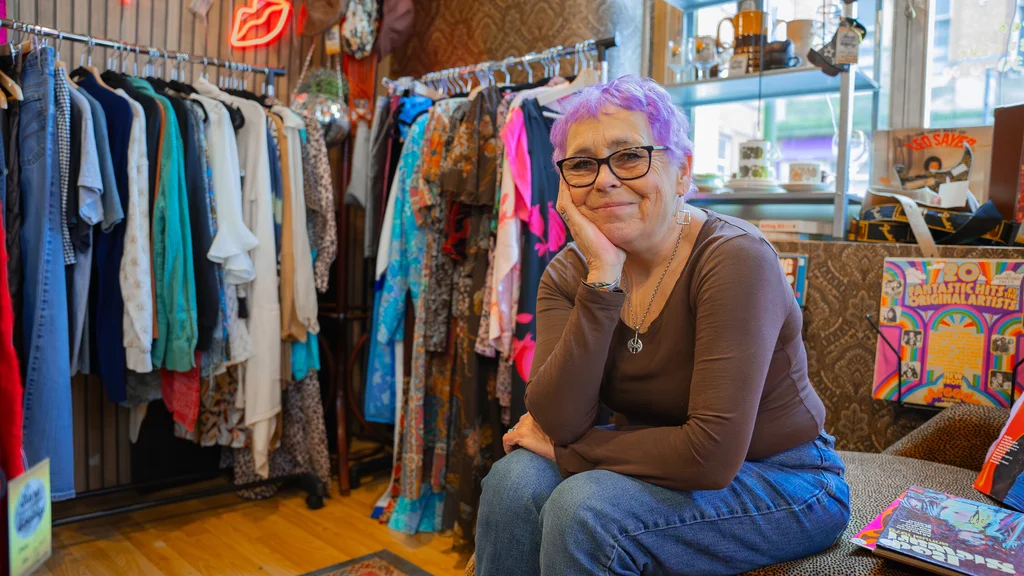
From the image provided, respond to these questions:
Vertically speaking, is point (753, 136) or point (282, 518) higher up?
point (753, 136)

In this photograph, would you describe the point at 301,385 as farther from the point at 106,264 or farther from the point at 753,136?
the point at 753,136

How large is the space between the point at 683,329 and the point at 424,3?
2680 millimetres

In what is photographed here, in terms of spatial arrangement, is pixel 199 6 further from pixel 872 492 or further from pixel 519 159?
pixel 872 492

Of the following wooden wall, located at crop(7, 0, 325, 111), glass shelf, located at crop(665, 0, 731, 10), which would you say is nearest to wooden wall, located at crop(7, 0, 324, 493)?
wooden wall, located at crop(7, 0, 325, 111)

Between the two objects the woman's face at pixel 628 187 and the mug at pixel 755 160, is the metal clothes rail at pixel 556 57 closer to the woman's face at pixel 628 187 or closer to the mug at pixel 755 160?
the mug at pixel 755 160

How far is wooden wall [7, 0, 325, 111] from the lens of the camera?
256 centimetres

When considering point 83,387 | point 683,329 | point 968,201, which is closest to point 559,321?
point 683,329

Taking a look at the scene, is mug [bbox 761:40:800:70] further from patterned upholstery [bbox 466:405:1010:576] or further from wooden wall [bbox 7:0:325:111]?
wooden wall [bbox 7:0:325:111]

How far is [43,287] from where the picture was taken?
76.1 inches

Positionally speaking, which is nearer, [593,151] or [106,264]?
[593,151]

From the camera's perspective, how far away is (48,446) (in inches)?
76.4

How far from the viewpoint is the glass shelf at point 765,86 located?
2191 millimetres

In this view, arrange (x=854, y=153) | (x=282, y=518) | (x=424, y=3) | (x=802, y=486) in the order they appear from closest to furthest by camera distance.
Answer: (x=802, y=486) < (x=854, y=153) < (x=282, y=518) < (x=424, y=3)

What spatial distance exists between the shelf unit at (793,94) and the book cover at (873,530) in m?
1.02
